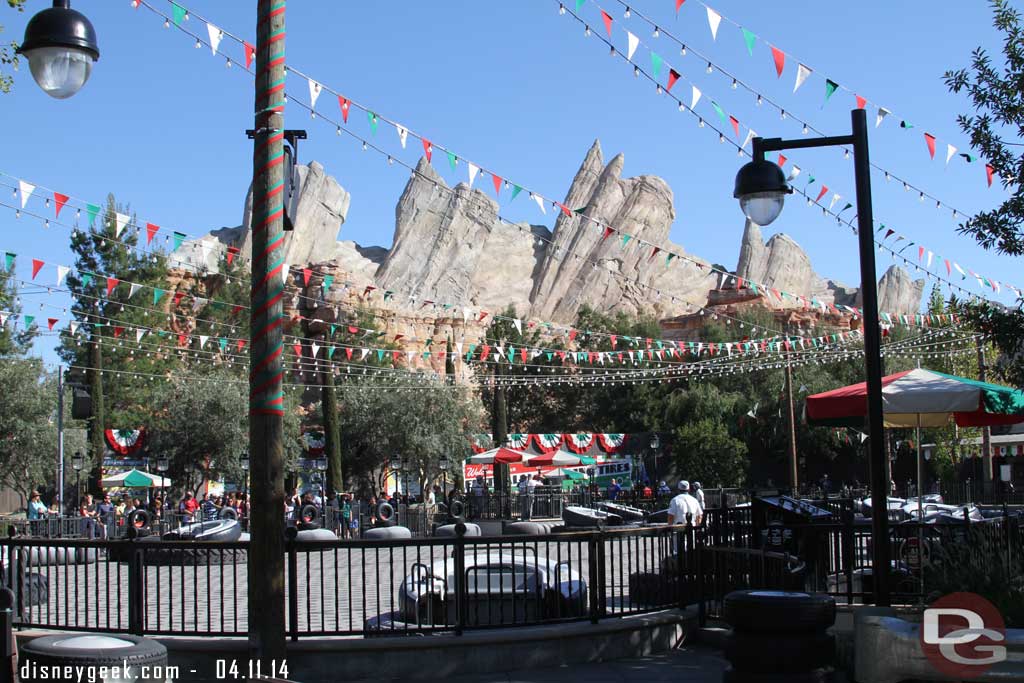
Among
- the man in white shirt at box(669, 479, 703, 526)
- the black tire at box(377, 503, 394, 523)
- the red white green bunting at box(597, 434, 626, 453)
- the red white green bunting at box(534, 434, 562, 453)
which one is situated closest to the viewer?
the man in white shirt at box(669, 479, 703, 526)

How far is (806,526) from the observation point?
10.3m

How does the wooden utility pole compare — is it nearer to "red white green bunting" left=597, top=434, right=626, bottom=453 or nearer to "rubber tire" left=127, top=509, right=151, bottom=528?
"rubber tire" left=127, top=509, right=151, bottom=528

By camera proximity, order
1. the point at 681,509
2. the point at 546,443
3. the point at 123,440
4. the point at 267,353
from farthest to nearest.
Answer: the point at 546,443, the point at 123,440, the point at 681,509, the point at 267,353

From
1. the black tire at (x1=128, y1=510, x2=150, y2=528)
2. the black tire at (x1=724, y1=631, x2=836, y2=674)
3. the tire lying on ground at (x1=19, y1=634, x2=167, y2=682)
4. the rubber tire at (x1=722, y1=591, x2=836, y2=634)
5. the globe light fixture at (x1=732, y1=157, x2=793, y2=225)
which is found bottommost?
the black tire at (x1=128, y1=510, x2=150, y2=528)

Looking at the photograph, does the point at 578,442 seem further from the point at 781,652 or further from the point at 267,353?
the point at 267,353

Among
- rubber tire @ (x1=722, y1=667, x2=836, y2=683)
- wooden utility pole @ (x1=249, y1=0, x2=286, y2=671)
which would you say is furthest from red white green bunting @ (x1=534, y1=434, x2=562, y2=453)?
wooden utility pole @ (x1=249, y1=0, x2=286, y2=671)

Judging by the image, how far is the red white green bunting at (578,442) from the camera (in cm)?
5116

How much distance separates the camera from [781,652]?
267 inches

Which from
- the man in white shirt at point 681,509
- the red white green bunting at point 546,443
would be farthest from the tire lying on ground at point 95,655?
the red white green bunting at point 546,443

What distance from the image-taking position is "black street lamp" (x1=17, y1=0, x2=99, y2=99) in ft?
21.2

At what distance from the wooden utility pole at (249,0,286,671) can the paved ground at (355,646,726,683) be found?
214cm

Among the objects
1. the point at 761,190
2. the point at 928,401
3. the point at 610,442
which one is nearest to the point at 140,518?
the point at 928,401

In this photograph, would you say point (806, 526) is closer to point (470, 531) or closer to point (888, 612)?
point (888, 612)

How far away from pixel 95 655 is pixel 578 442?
152 feet
